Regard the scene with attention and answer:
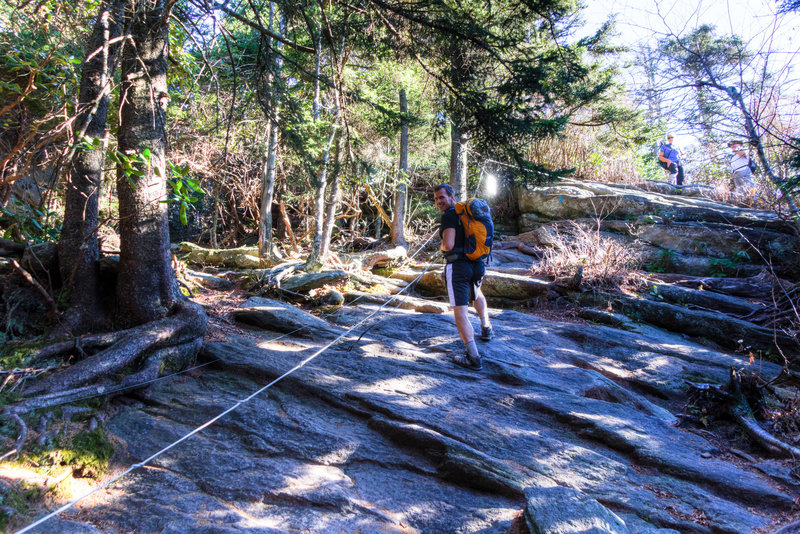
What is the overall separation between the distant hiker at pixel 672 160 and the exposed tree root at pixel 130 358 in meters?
15.8

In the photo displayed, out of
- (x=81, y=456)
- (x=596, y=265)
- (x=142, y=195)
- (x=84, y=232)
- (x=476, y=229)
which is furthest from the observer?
(x=596, y=265)

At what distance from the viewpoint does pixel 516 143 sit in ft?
17.5

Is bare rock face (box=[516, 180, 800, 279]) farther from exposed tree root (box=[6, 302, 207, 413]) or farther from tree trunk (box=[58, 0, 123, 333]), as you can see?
tree trunk (box=[58, 0, 123, 333])

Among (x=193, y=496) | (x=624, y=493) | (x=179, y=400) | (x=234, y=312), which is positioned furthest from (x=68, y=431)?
(x=624, y=493)

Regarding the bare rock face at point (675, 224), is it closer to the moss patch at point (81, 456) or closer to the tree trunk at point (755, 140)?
the tree trunk at point (755, 140)

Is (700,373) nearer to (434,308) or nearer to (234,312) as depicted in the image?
(434,308)

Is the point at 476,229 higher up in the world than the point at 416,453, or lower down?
higher up

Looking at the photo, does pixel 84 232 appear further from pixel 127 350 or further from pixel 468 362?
pixel 468 362

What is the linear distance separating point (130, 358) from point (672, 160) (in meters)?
16.7

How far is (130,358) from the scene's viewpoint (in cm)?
375

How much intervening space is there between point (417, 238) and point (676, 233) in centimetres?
745

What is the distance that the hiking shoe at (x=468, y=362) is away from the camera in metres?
4.82

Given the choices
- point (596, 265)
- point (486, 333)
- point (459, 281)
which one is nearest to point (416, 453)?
point (459, 281)

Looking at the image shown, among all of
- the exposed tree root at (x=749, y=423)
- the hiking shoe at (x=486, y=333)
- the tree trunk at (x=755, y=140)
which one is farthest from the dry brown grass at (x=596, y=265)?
the exposed tree root at (x=749, y=423)
